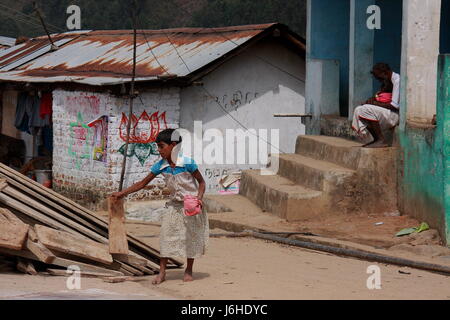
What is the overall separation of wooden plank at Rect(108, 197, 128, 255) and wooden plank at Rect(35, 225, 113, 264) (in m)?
0.10

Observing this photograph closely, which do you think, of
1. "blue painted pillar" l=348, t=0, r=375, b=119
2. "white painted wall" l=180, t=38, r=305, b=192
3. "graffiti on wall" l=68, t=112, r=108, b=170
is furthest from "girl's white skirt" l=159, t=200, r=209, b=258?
"white painted wall" l=180, t=38, r=305, b=192

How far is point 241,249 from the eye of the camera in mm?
10211

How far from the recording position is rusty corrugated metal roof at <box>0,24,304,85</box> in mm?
17406

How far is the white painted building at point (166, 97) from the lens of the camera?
1730cm

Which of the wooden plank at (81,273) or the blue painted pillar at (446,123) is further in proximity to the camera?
the blue painted pillar at (446,123)

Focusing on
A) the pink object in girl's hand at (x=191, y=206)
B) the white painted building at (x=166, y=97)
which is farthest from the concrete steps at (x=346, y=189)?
the white painted building at (x=166, y=97)

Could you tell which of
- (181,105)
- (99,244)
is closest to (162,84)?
(181,105)

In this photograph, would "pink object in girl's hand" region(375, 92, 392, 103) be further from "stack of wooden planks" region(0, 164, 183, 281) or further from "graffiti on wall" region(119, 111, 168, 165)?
"graffiti on wall" region(119, 111, 168, 165)

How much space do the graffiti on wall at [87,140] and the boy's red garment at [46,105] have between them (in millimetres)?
1350

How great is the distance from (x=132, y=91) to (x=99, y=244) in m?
8.90

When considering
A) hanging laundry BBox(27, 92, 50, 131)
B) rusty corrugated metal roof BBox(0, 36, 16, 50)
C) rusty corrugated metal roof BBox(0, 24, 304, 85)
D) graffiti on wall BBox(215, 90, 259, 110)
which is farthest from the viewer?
rusty corrugated metal roof BBox(0, 36, 16, 50)

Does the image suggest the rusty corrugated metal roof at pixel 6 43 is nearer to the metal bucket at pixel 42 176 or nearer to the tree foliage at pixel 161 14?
the tree foliage at pixel 161 14
